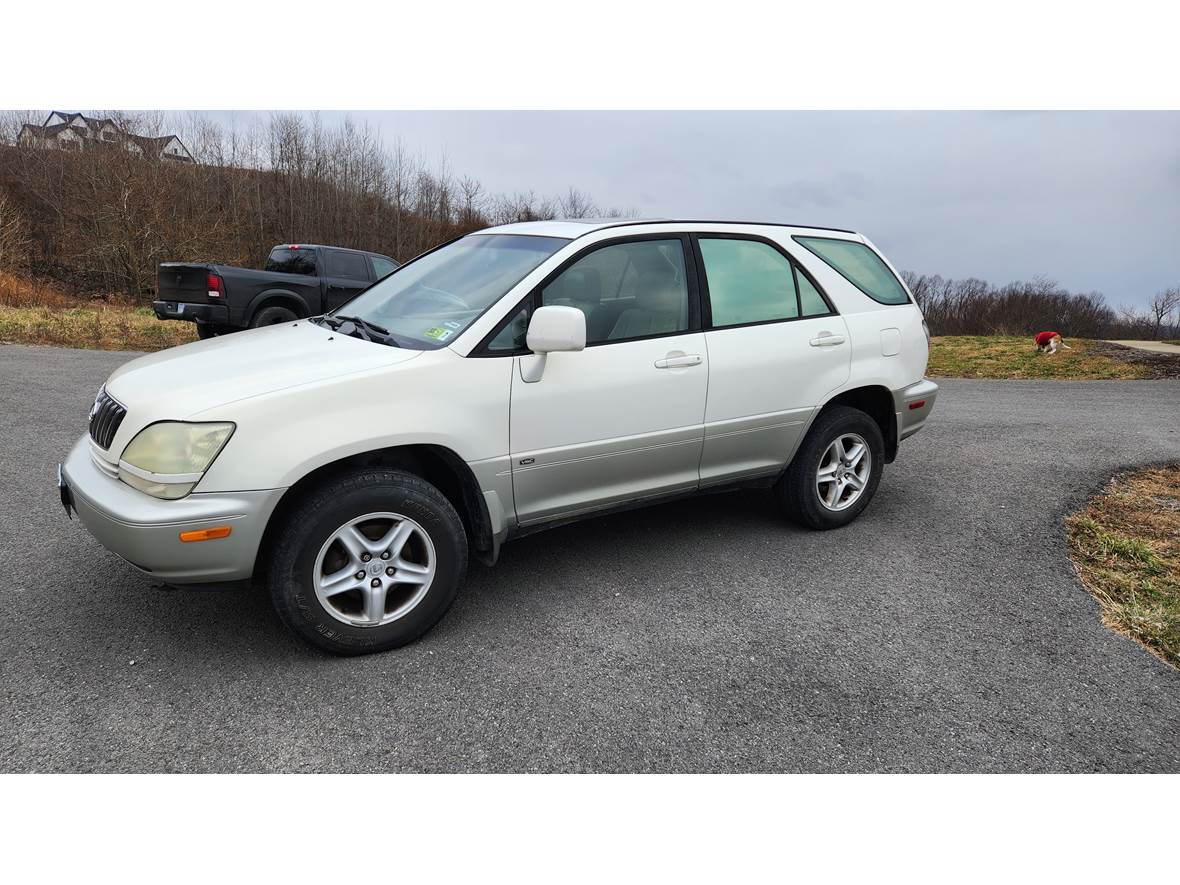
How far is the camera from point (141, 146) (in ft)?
108

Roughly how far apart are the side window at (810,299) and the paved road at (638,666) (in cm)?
138

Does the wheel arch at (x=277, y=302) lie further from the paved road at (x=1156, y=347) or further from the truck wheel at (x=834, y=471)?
the paved road at (x=1156, y=347)

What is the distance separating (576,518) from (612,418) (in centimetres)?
54

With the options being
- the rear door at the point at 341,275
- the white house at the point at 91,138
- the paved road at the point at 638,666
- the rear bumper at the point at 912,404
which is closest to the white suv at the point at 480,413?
the rear bumper at the point at 912,404

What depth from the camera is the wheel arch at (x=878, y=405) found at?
197 inches

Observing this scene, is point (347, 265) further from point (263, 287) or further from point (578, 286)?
point (578, 286)

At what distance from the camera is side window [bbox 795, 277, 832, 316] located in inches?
186

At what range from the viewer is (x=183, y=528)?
2.97 meters

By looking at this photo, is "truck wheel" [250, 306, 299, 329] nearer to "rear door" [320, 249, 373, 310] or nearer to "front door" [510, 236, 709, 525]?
"rear door" [320, 249, 373, 310]

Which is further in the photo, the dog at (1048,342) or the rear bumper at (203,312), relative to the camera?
the dog at (1048,342)

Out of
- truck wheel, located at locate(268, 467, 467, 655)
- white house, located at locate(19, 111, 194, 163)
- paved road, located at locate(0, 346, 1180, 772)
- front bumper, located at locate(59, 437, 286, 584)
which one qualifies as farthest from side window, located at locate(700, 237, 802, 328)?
white house, located at locate(19, 111, 194, 163)

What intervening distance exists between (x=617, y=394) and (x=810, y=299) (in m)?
1.63

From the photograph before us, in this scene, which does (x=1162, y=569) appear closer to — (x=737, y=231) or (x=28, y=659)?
(x=737, y=231)

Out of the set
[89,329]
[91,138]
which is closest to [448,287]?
[89,329]
